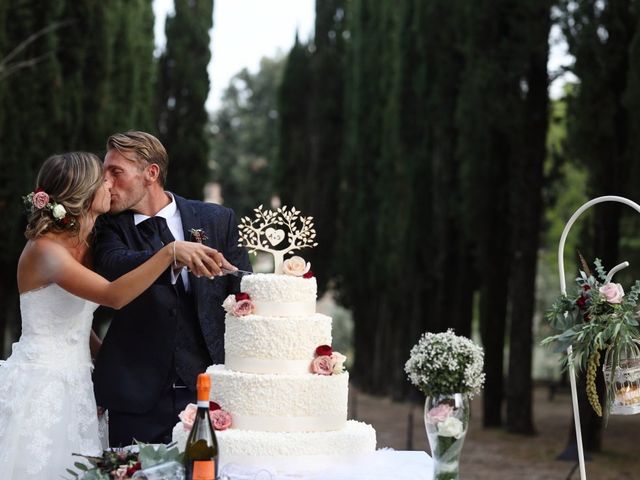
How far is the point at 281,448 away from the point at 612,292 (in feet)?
4.71

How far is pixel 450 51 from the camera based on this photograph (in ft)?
69.2

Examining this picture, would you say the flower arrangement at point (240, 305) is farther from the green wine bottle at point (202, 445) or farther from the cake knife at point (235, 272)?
the green wine bottle at point (202, 445)

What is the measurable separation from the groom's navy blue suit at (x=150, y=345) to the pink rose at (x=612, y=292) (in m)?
1.88

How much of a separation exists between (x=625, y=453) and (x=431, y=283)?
878cm

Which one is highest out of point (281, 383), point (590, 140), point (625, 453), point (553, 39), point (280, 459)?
point (553, 39)

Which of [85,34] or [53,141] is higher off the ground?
[85,34]

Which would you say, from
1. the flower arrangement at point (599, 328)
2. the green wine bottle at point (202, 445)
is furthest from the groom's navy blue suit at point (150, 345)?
the flower arrangement at point (599, 328)

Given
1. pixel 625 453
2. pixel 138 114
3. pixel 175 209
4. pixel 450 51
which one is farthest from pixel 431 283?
pixel 175 209

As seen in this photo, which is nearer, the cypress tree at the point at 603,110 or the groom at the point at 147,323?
the groom at the point at 147,323

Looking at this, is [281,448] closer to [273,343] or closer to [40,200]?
[273,343]

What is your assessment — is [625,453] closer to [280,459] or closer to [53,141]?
[53,141]

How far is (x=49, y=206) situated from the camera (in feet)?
16.0

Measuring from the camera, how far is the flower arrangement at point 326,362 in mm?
4578

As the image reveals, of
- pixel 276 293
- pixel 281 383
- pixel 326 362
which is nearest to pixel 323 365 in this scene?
pixel 326 362
